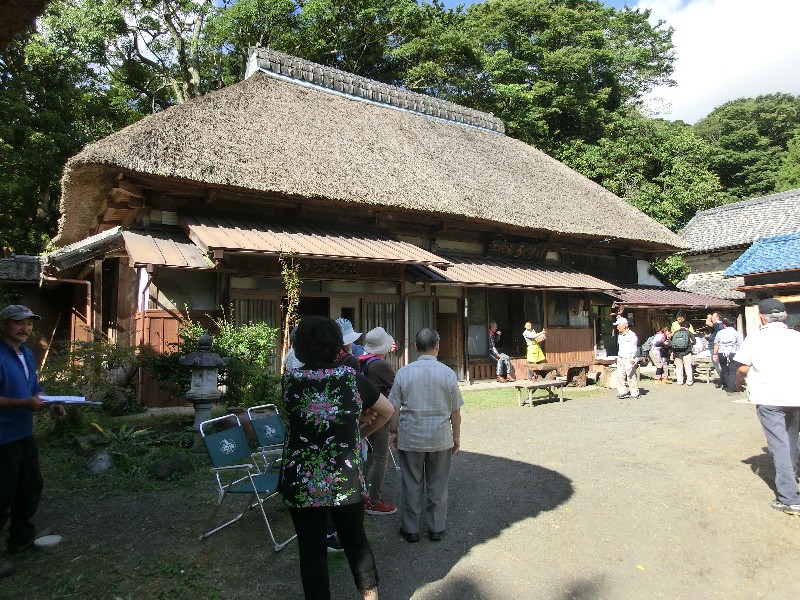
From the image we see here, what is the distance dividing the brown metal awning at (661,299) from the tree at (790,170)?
13472 mm

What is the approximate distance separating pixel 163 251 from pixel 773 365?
303 inches

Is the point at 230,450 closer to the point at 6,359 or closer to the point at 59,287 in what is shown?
the point at 6,359

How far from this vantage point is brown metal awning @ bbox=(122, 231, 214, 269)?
23.7 feet

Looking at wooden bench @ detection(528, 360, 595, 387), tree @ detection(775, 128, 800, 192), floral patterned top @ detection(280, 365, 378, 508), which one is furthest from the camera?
tree @ detection(775, 128, 800, 192)

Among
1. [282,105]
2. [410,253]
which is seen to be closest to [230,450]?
[410,253]

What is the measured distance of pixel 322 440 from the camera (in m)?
2.42

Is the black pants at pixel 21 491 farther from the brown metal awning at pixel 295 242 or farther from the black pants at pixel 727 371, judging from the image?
the black pants at pixel 727 371

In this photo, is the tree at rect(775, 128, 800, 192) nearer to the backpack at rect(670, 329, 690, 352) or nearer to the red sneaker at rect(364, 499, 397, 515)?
the backpack at rect(670, 329, 690, 352)

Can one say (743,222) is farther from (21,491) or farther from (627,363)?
(21,491)

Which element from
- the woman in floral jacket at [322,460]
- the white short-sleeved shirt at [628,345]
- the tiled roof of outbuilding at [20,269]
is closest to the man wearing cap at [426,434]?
the woman in floral jacket at [322,460]

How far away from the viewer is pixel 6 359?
3297 millimetres

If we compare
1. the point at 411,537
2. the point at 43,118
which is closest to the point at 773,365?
the point at 411,537

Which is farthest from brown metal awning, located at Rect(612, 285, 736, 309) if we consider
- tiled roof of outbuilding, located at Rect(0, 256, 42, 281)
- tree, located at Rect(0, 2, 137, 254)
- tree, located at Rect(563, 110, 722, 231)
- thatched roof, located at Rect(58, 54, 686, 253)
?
tree, located at Rect(0, 2, 137, 254)

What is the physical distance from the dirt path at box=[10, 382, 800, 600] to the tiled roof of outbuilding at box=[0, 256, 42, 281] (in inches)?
372
